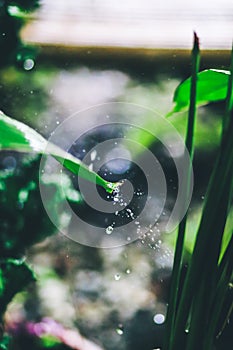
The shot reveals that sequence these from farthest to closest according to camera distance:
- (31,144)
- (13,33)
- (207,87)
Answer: (13,33), (207,87), (31,144)

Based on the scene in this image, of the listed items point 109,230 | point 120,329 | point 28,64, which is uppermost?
point 28,64

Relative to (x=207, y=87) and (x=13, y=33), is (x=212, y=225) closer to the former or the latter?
(x=207, y=87)

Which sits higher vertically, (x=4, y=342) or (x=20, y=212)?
(x=20, y=212)

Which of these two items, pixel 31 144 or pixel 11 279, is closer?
pixel 31 144

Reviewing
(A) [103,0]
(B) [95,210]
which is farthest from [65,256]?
(A) [103,0]

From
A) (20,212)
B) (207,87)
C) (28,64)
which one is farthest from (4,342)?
(207,87)

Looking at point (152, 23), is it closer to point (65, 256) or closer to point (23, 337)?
point (65, 256)

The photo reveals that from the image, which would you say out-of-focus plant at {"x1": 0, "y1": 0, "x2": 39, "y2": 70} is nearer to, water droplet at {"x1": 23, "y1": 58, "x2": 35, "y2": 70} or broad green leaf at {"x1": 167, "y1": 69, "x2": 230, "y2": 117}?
water droplet at {"x1": 23, "y1": 58, "x2": 35, "y2": 70}

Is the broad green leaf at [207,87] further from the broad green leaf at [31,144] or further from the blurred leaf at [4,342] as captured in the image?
the blurred leaf at [4,342]
